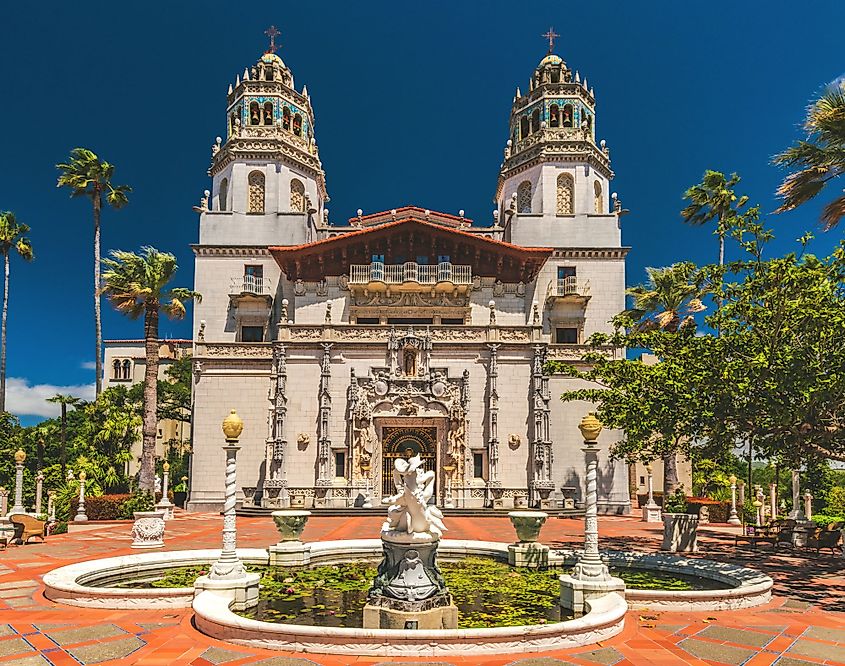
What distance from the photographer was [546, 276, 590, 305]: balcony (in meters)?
38.6

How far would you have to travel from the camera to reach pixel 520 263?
3778 centimetres

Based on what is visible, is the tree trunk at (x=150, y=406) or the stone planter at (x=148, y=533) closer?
the stone planter at (x=148, y=533)

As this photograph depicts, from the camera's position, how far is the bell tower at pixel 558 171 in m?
40.0

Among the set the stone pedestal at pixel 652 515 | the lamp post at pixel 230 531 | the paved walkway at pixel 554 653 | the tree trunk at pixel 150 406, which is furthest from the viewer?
the tree trunk at pixel 150 406

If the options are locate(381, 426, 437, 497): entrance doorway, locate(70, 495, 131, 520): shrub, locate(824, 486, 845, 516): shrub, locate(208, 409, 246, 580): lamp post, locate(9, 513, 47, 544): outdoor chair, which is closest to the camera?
locate(208, 409, 246, 580): lamp post

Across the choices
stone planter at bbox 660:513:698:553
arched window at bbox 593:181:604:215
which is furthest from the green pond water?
arched window at bbox 593:181:604:215

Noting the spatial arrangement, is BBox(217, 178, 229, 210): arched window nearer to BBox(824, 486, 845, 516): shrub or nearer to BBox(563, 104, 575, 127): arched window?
BBox(563, 104, 575, 127): arched window

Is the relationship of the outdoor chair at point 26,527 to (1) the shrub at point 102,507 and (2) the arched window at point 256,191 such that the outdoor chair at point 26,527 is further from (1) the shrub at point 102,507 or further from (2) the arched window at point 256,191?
(2) the arched window at point 256,191

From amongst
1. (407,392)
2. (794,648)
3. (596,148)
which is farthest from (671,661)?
(596,148)

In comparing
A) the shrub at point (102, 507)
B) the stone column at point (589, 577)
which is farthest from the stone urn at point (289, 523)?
the shrub at point (102, 507)

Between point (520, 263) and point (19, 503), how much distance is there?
86.2ft

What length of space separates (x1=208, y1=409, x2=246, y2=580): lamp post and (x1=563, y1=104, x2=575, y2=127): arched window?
35.2m

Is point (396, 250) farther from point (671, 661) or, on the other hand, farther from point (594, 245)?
point (671, 661)

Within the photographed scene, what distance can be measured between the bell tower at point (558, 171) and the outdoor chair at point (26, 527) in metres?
28.0
